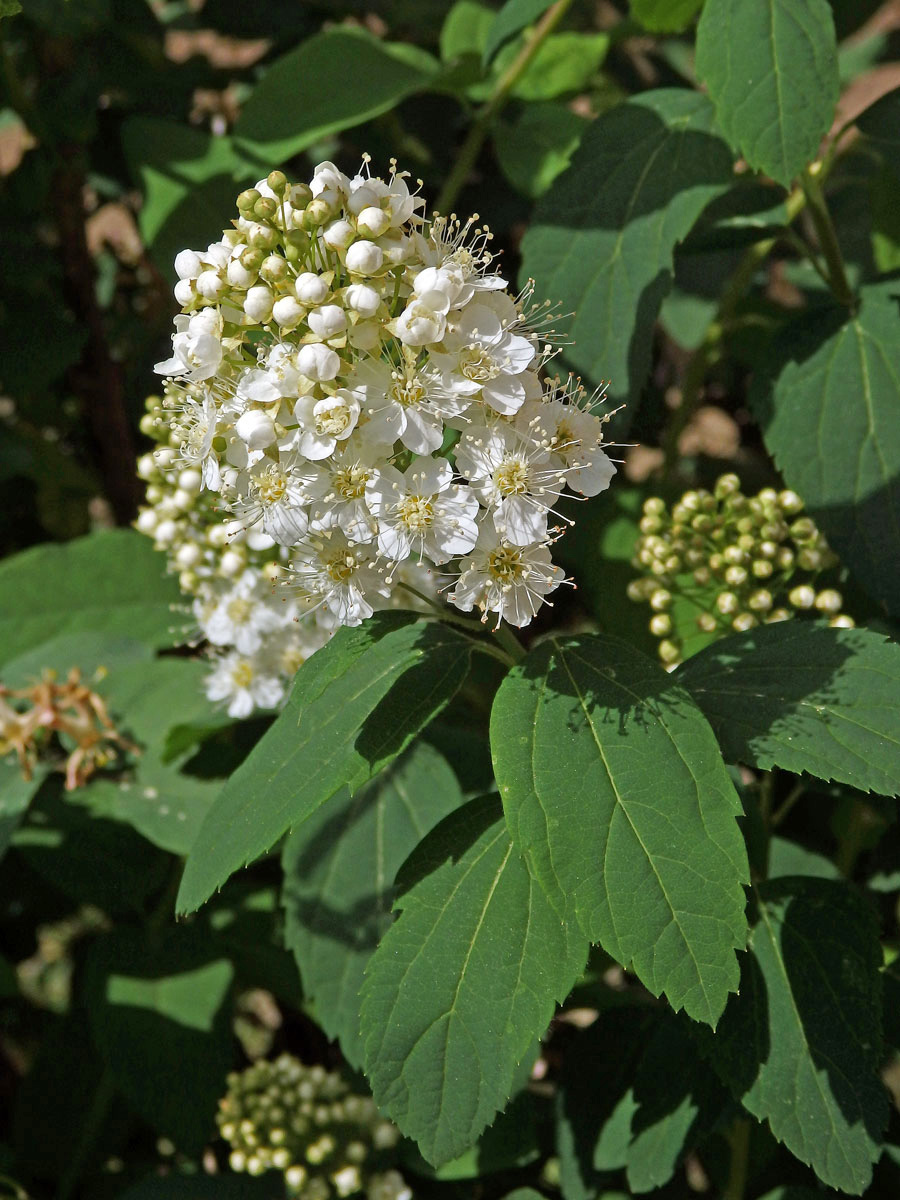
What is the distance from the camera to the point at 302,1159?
7.54 feet

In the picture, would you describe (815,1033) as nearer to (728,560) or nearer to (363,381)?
(728,560)

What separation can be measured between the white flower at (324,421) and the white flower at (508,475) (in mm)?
141

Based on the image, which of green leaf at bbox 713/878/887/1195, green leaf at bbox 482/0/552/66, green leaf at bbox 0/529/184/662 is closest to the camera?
green leaf at bbox 713/878/887/1195

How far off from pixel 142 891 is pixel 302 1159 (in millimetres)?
584

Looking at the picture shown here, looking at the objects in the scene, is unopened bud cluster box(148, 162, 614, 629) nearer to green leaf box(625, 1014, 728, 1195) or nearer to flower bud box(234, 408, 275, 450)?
flower bud box(234, 408, 275, 450)

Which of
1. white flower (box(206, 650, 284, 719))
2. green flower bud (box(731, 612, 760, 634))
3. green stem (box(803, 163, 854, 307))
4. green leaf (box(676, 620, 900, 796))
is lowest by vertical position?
white flower (box(206, 650, 284, 719))

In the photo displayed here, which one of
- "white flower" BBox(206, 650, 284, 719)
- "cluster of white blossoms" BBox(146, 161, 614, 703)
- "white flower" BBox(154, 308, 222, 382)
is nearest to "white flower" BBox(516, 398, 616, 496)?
"cluster of white blossoms" BBox(146, 161, 614, 703)

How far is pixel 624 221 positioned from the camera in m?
2.02

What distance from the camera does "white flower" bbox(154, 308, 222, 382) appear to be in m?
1.40

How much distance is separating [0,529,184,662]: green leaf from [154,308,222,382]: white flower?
122cm

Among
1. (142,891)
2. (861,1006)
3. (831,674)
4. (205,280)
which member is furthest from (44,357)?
(861,1006)

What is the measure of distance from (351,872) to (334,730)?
0.61 meters

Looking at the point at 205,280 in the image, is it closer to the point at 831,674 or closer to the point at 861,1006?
the point at 831,674

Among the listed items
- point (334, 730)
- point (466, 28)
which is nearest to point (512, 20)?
point (466, 28)
